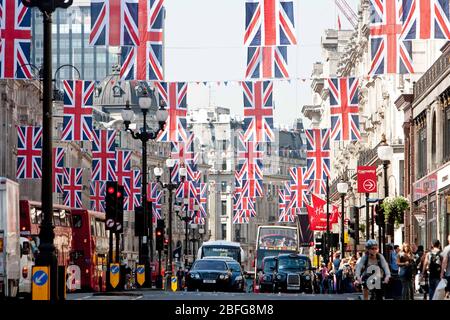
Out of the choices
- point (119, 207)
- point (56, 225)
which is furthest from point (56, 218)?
point (119, 207)

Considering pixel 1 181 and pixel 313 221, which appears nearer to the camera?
pixel 1 181

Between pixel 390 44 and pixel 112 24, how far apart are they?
7923 mm

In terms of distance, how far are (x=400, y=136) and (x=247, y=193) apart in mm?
19377

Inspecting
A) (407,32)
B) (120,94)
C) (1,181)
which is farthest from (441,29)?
(120,94)

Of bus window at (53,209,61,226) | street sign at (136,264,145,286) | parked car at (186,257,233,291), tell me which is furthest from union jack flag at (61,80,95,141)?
parked car at (186,257,233,291)

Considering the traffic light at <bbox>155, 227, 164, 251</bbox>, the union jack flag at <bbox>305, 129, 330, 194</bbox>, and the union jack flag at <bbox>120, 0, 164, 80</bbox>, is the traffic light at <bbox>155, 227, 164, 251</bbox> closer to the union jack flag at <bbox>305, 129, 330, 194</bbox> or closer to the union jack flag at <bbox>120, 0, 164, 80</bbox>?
the union jack flag at <bbox>305, 129, 330, 194</bbox>

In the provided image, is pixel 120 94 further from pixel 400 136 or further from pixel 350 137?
pixel 350 137

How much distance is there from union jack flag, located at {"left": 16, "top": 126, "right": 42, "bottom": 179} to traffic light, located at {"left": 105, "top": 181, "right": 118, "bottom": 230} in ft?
66.4

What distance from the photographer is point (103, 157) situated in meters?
68.9

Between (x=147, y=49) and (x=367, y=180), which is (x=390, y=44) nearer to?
(x=147, y=49)

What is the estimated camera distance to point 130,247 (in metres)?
177

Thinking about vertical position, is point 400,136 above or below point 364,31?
below

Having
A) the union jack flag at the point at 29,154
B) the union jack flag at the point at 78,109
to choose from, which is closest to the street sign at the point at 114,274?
the union jack flag at the point at 78,109

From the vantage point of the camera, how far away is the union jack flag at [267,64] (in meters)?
38.2
